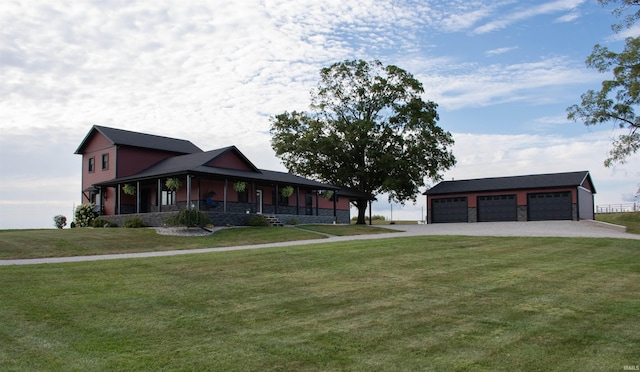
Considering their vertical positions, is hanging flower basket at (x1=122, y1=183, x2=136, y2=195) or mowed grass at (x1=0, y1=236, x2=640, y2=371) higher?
hanging flower basket at (x1=122, y1=183, x2=136, y2=195)

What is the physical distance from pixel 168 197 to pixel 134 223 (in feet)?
13.5

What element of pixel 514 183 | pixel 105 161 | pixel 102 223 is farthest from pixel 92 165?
pixel 514 183

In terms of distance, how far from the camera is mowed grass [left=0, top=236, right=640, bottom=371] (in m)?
5.80

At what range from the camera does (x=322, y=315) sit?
765 cm

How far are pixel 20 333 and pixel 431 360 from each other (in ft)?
18.1

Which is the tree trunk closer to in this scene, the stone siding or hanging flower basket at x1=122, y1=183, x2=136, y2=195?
the stone siding

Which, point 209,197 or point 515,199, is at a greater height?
point 209,197

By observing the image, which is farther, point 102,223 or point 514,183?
point 514,183

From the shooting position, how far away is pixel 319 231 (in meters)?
27.7

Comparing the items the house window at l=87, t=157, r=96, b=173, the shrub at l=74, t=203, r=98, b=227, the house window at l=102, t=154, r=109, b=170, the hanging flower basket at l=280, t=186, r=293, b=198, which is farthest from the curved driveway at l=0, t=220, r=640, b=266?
the house window at l=87, t=157, r=96, b=173

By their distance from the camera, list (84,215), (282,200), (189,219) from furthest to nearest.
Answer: (282,200) → (84,215) → (189,219)

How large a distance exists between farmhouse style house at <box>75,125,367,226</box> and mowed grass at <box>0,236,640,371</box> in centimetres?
1599

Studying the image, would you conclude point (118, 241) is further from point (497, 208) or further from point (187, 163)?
point (497, 208)

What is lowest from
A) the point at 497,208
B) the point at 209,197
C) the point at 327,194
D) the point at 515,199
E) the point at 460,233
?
the point at 460,233
